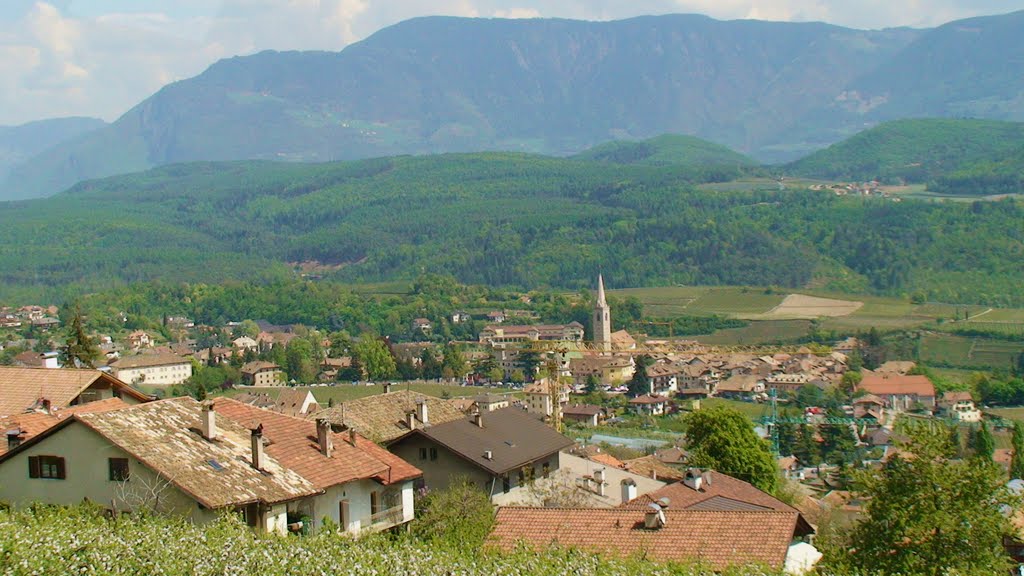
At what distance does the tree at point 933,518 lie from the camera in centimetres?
1705

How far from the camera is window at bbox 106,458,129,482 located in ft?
56.5

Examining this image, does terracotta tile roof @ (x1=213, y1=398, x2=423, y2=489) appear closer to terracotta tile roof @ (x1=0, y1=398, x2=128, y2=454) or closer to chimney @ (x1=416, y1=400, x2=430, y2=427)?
terracotta tile roof @ (x1=0, y1=398, x2=128, y2=454)

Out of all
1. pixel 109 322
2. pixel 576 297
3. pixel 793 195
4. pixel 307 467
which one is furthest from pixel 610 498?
pixel 793 195

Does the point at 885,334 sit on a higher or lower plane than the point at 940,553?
lower

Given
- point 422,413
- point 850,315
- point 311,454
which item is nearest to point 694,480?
point 422,413

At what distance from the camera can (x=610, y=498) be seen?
2875 cm

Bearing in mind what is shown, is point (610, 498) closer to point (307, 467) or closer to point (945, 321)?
point (307, 467)

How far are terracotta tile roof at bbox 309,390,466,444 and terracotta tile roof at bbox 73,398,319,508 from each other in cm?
659

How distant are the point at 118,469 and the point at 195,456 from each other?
1.03 metres

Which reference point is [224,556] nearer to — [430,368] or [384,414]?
[384,414]

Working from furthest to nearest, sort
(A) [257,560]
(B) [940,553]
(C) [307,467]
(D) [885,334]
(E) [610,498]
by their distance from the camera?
1. (D) [885,334]
2. (E) [610,498]
3. (C) [307,467]
4. (B) [940,553]
5. (A) [257,560]

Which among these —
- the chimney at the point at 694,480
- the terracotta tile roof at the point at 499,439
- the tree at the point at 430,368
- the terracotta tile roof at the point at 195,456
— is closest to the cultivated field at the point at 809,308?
the tree at the point at 430,368

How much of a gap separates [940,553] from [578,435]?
4684 cm

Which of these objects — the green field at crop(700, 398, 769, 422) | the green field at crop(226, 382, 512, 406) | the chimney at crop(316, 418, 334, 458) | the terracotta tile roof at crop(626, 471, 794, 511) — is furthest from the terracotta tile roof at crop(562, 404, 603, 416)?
the chimney at crop(316, 418, 334, 458)
